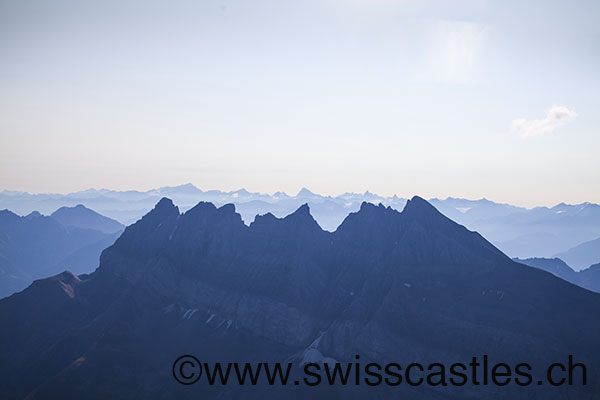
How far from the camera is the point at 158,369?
14838 cm

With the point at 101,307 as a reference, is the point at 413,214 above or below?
above

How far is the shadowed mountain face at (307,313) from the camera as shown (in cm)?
12988

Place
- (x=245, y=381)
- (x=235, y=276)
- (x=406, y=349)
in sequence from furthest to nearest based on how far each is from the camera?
(x=235, y=276), (x=245, y=381), (x=406, y=349)

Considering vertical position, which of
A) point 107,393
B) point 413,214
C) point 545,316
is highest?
point 413,214

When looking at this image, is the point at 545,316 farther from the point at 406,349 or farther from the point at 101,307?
the point at 101,307

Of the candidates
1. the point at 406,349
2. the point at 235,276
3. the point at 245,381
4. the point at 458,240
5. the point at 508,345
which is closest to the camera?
the point at 508,345

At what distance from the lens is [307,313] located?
163125 mm

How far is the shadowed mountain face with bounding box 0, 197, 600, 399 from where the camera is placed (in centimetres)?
12988

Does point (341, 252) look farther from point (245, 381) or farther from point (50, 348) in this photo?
point (50, 348)

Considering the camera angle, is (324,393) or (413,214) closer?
(324,393)

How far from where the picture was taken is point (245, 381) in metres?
143

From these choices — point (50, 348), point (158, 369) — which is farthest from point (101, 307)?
point (158, 369)

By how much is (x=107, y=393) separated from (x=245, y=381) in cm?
4001

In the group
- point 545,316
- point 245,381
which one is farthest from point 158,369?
point 545,316
